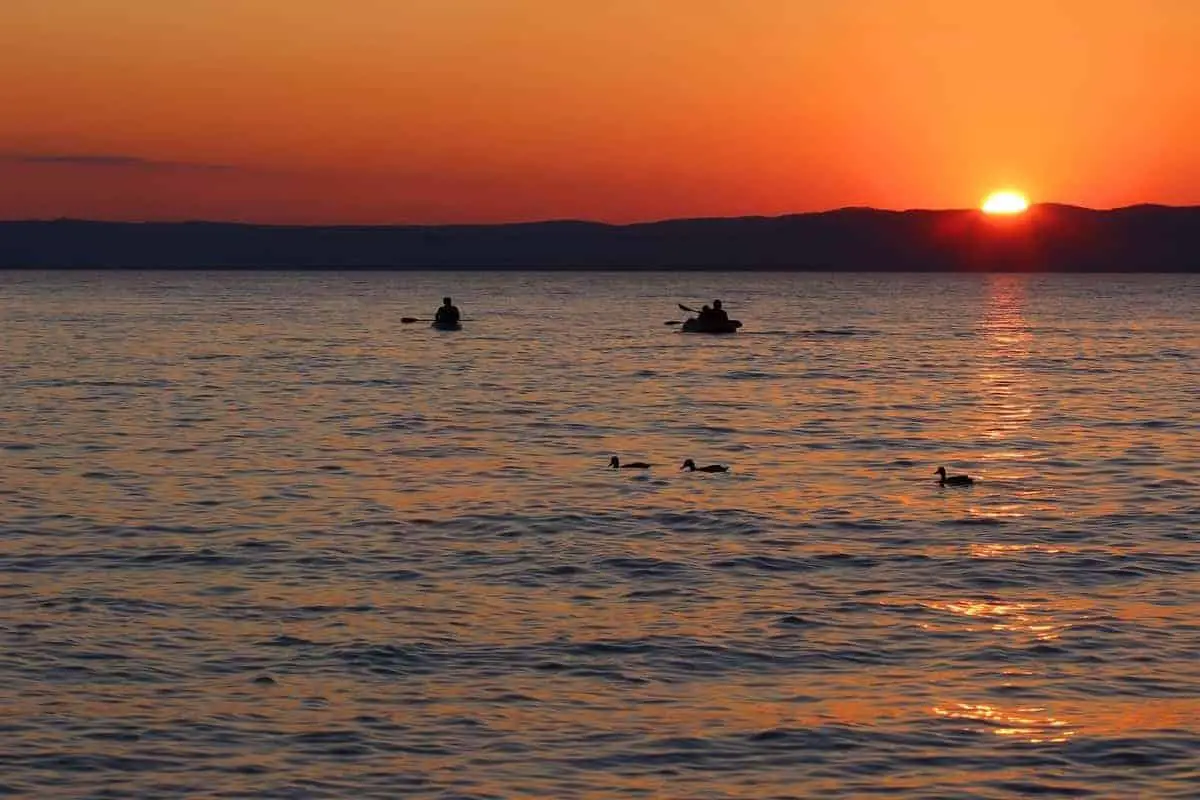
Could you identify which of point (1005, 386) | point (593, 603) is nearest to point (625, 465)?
point (593, 603)

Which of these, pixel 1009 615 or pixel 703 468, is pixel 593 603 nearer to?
pixel 1009 615

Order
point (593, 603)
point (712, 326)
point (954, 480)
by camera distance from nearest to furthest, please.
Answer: point (593, 603), point (954, 480), point (712, 326)

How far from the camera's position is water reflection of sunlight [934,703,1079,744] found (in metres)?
17.2

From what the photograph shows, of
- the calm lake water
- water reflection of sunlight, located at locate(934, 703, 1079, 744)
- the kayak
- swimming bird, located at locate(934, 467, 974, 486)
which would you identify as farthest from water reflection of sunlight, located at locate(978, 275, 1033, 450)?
water reflection of sunlight, located at locate(934, 703, 1079, 744)

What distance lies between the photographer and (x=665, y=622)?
870 inches

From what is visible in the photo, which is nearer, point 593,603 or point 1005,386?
point 593,603

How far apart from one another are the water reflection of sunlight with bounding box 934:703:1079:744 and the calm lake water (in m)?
0.05

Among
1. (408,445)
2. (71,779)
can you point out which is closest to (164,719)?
(71,779)

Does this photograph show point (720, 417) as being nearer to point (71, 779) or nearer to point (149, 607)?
point (149, 607)

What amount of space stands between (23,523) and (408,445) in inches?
591

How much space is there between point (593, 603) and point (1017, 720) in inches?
273

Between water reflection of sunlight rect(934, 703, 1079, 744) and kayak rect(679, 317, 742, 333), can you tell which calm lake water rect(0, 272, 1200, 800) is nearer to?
water reflection of sunlight rect(934, 703, 1079, 744)

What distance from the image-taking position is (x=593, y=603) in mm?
23297

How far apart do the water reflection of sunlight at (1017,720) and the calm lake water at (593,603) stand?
2.1 inches
